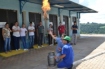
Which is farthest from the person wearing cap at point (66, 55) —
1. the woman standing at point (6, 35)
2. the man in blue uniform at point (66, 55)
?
the woman standing at point (6, 35)

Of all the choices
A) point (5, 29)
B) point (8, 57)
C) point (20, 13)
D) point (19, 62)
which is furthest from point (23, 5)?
point (19, 62)

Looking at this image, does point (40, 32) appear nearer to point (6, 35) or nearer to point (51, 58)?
point (6, 35)

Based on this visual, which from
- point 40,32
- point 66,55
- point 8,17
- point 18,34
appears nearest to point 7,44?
point 18,34

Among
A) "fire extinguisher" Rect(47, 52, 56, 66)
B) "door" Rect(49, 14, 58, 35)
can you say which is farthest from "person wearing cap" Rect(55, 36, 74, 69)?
"door" Rect(49, 14, 58, 35)

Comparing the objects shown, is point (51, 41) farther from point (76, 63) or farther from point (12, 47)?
point (76, 63)

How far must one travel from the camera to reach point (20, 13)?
1334 cm

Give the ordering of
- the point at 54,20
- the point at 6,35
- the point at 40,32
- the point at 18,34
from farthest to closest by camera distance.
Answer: the point at 54,20 → the point at 40,32 → the point at 18,34 → the point at 6,35

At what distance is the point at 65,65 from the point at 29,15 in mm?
9424

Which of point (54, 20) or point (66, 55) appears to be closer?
point (66, 55)

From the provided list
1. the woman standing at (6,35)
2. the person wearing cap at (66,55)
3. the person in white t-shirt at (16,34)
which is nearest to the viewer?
the person wearing cap at (66,55)

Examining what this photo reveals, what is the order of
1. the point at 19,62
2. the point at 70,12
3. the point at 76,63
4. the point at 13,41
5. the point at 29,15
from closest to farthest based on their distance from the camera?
the point at 76,63, the point at 19,62, the point at 13,41, the point at 29,15, the point at 70,12

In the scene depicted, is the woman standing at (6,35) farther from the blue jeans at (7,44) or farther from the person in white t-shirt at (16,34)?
the person in white t-shirt at (16,34)

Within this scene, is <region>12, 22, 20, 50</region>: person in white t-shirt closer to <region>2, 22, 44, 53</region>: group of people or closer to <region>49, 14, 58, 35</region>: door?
<region>2, 22, 44, 53</region>: group of people

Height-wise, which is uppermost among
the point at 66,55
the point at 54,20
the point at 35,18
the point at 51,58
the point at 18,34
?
the point at 35,18
